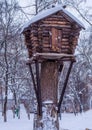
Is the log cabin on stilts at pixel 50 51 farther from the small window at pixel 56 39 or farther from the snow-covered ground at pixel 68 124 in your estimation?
the snow-covered ground at pixel 68 124

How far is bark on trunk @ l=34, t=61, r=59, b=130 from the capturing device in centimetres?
793

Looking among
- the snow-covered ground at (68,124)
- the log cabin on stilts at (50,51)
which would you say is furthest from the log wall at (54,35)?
the snow-covered ground at (68,124)

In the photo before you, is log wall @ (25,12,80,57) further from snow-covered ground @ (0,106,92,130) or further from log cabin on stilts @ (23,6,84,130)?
snow-covered ground @ (0,106,92,130)

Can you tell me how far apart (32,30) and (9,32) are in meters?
18.2

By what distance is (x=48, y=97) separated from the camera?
809 cm

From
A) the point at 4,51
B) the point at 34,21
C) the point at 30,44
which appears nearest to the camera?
the point at 34,21

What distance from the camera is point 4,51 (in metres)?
29.1

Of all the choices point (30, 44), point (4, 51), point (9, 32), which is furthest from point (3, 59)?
point (30, 44)

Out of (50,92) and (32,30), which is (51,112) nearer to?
(50,92)

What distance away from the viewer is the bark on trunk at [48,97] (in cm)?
793

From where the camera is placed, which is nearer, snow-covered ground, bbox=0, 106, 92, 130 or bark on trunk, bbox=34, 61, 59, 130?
bark on trunk, bbox=34, 61, 59, 130

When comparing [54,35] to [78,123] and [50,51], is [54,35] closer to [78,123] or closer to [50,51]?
[50,51]

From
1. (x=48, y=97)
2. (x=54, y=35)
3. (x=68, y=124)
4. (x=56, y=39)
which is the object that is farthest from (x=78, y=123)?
(x=54, y=35)

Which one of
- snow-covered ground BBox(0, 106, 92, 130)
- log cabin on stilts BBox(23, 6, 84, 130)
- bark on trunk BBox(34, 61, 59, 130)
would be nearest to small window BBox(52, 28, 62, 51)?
log cabin on stilts BBox(23, 6, 84, 130)
